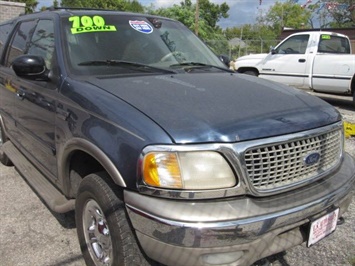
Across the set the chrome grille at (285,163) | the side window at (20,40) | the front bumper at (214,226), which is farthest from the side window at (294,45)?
the front bumper at (214,226)

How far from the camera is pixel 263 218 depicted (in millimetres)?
2070

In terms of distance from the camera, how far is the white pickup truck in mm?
9500

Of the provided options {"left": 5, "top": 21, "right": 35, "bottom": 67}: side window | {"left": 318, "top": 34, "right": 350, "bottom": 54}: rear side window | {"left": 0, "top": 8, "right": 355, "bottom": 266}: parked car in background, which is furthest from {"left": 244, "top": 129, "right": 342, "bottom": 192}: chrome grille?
{"left": 318, "top": 34, "right": 350, "bottom": 54}: rear side window

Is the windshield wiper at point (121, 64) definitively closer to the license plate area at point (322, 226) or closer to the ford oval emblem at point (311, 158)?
the ford oval emblem at point (311, 158)

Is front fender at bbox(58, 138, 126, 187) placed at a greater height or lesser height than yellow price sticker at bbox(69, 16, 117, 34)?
lesser

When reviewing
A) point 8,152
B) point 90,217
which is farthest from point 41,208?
point 90,217

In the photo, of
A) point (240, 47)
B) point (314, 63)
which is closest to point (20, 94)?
point (314, 63)

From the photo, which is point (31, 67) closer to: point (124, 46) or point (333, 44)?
point (124, 46)

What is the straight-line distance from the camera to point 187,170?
2080 millimetres

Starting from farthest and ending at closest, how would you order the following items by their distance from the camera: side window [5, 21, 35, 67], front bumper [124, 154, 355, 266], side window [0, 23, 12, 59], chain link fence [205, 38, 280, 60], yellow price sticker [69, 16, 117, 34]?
chain link fence [205, 38, 280, 60], side window [0, 23, 12, 59], side window [5, 21, 35, 67], yellow price sticker [69, 16, 117, 34], front bumper [124, 154, 355, 266]

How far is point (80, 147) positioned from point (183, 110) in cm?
75

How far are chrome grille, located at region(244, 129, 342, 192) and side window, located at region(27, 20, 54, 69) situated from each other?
6.39 feet

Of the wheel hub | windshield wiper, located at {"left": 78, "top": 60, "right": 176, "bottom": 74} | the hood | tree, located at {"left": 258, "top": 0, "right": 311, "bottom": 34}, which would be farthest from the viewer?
tree, located at {"left": 258, "top": 0, "right": 311, "bottom": 34}

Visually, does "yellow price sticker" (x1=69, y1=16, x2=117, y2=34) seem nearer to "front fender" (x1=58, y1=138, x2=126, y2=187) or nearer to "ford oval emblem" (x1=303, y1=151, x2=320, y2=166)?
"front fender" (x1=58, y1=138, x2=126, y2=187)
